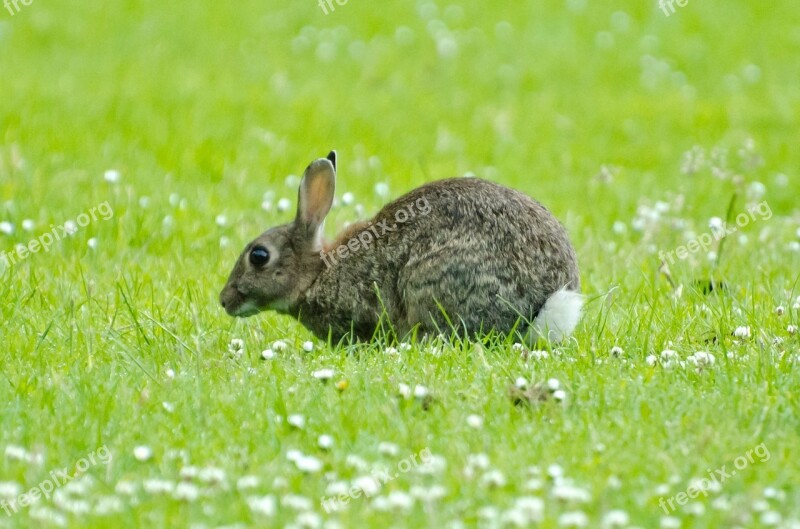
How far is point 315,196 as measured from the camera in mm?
7812

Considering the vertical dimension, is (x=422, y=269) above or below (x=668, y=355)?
above

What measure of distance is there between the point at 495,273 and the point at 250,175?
15.0 feet

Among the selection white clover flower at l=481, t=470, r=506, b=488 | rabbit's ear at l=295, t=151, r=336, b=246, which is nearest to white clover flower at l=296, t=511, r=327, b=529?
white clover flower at l=481, t=470, r=506, b=488

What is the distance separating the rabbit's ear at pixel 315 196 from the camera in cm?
764

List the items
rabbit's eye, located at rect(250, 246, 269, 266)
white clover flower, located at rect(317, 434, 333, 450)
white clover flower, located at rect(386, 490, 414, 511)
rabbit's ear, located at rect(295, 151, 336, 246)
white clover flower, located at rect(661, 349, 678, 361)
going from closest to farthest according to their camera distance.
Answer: white clover flower, located at rect(386, 490, 414, 511), white clover flower, located at rect(317, 434, 333, 450), white clover flower, located at rect(661, 349, 678, 361), rabbit's ear, located at rect(295, 151, 336, 246), rabbit's eye, located at rect(250, 246, 269, 266)

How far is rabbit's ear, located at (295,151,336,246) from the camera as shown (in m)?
7.64

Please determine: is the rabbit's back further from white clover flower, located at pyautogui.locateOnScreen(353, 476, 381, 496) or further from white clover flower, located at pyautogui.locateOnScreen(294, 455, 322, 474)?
white clover flower, located at pyautogui.locateOnScreen(353, 476, 381, 496)

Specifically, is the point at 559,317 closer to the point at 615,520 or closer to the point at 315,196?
the point at 315,196

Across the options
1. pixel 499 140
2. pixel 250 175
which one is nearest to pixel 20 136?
pixel 250 175

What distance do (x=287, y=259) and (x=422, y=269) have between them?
1.22m

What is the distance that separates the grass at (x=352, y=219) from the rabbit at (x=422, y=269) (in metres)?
0.23

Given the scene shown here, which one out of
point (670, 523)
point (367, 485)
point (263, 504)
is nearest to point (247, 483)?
point (263, 504)

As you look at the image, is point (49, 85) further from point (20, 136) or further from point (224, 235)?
point (224, 235)

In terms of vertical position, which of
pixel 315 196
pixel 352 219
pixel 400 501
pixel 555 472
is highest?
pixel 315 196
